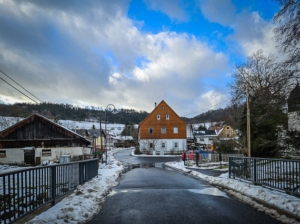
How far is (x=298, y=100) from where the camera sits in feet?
26.0

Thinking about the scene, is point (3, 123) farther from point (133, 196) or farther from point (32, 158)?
point (133, 196)

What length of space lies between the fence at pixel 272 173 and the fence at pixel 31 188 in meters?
6.57

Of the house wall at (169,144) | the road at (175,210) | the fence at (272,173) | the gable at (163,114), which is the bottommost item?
the house wall at (169,144)

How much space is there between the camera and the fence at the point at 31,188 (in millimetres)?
4793

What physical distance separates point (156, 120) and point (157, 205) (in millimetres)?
55366

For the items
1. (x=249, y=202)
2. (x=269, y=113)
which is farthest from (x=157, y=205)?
(x=269, y=113)

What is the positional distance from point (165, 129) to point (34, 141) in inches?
1300

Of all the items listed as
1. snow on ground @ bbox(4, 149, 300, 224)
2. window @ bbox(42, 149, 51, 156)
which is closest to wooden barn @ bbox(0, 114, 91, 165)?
window @ bbox(42, 149, 51, 156)

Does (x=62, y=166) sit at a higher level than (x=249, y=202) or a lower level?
higher

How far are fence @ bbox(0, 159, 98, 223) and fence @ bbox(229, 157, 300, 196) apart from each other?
6566 millimetres

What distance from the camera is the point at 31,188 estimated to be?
587 cm

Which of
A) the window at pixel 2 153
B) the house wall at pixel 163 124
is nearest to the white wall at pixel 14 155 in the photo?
the window at pixel 2 153

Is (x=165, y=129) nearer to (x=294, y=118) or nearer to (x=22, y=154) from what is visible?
(x=22, y=154)

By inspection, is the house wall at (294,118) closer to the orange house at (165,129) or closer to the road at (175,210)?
the road at (175,210)
